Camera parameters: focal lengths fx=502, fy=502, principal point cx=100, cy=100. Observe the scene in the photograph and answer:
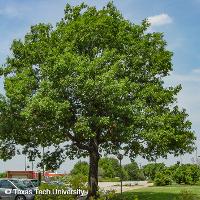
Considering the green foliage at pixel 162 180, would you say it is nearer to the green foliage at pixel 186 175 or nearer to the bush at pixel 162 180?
the bush at pixel 162 180

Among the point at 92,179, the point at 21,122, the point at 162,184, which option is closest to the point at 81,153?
the point at 92,179

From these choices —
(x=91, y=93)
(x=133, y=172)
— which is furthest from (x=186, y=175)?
(x=133, y=172)

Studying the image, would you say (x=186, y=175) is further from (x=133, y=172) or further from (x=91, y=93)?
(x=133, y=172)

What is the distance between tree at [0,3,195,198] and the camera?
2978cm

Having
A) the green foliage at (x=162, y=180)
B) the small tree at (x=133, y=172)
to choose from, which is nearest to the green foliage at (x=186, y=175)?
the green foliage at (x=162, y=180)

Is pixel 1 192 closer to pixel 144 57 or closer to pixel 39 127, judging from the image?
→ pixel 39 127

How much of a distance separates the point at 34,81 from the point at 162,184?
28536 millimetres

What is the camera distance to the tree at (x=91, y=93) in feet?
97.7

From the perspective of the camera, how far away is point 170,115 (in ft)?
108

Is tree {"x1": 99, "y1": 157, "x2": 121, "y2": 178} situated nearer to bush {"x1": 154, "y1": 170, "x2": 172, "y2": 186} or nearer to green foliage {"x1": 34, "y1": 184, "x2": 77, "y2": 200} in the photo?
bush {"x1": 154, "y1": 170, "x2": 172, "y2": 186}

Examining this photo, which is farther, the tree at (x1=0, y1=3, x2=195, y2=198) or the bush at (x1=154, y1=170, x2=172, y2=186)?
the bush at (x1=154, y1=170, x2=172, y2=186)

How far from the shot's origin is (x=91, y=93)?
29500 millimetres

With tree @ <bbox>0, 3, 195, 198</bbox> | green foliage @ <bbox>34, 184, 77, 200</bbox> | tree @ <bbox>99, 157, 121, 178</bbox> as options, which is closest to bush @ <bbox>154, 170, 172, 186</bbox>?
tree @ <bbox>0, 3, 195, 198</bbox>

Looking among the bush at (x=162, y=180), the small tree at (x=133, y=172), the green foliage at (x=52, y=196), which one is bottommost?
the green foliage at (x=52, y=196)
